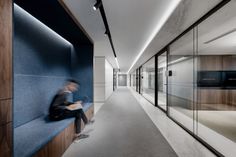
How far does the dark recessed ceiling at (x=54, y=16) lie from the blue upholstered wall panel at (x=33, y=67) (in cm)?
26

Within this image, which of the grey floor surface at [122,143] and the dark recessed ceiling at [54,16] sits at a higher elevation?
the dark recessed ceiling at [54,16]

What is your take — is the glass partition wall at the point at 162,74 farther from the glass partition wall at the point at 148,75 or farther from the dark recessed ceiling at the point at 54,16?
the dark recessed ceiling at the point at 54,16

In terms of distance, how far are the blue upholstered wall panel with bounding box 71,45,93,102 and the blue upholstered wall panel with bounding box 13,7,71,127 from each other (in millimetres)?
897

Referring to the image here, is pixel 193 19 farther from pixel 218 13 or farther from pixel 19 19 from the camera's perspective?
pixel 19 19

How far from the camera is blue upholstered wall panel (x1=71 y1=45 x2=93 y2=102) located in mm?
5344

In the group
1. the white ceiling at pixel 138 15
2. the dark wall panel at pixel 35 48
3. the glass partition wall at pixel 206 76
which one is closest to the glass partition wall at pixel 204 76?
the glass partition wall at pixel 206 76

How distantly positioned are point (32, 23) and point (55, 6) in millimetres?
993

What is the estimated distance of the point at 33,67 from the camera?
3242 mm

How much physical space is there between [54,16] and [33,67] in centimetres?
134

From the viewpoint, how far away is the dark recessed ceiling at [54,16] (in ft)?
8.44

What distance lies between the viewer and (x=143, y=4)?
2885mm

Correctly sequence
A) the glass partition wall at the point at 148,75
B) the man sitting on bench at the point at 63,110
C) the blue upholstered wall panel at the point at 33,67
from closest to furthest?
the blue upholstered wall panel at the point at 33,67, the man sitting on bench at the point at 63,110, the glass partition wall at the point at 148,75

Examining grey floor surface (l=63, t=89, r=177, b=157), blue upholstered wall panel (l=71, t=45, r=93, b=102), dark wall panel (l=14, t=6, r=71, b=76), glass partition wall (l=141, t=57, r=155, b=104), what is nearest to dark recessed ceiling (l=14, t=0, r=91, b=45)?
dark wall panel (l=14, t=6, r=71, b=76)

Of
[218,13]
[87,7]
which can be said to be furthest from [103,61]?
[218,13]
